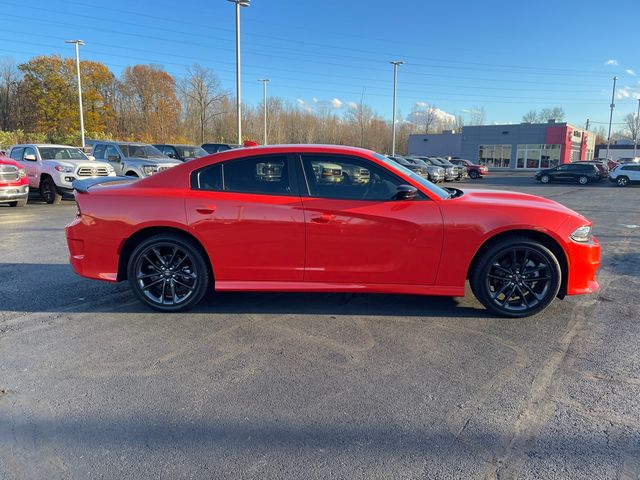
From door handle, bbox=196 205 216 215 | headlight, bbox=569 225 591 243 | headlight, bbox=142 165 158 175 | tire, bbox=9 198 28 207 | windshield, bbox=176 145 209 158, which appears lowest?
tire, bbox=9 198 28 207

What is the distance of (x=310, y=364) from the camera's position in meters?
3.46

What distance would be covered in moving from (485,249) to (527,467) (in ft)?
7.66

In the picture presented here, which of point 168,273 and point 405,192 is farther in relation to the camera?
point 168,273

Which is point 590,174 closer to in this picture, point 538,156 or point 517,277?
point 538,156

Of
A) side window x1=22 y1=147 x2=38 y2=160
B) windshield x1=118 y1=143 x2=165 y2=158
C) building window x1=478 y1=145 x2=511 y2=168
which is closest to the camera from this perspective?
side window x1=22 y1=147 x2=38 y2=160

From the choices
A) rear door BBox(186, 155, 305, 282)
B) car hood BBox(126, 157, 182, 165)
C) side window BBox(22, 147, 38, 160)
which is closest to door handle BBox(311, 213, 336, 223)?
rear door BBox(186, 155, 305, 282)

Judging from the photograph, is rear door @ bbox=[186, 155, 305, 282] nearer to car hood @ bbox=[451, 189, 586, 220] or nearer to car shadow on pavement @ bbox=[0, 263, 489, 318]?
car shadow on pavement @ bbox=[0, 263, 489, 318]

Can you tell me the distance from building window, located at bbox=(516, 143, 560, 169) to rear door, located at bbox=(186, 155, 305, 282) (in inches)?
2147

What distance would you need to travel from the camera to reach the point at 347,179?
435 centimetres

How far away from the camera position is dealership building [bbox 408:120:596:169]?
50.6 metres

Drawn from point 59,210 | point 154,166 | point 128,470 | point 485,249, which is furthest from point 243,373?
point 154,166

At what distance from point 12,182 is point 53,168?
1.65 metres

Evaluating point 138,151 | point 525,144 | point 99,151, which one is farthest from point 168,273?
point 525,144

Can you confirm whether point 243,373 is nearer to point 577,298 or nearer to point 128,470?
point 128,470
